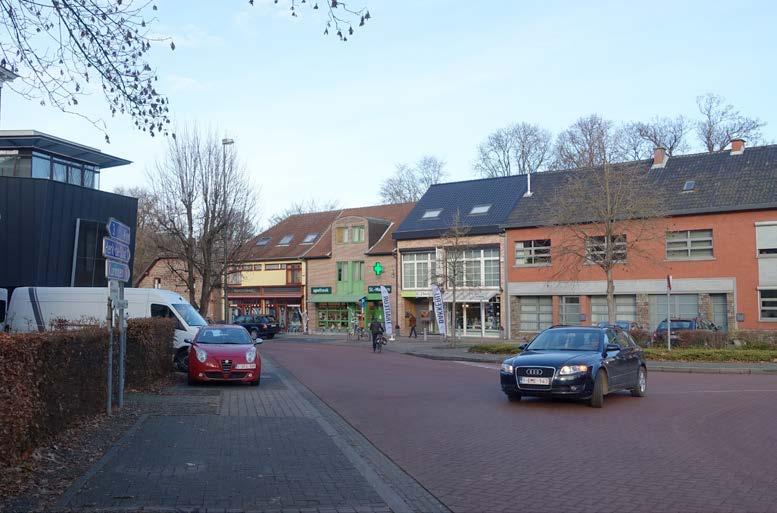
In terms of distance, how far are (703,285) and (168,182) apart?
26627 millimetres

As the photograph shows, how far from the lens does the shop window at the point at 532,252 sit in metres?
40.8

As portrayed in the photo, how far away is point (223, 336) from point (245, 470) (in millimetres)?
10988

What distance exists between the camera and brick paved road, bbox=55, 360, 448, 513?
6613 millimetres

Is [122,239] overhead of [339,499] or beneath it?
overhead

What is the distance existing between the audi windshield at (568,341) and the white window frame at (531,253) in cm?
2597

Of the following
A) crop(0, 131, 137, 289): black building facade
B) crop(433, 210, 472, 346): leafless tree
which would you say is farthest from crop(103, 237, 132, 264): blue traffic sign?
crop(433, 210, 472, 346): leafless tree

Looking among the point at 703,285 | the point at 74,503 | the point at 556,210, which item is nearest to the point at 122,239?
the point at 74,503

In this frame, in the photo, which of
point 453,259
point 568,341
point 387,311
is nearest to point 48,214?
point 453,259

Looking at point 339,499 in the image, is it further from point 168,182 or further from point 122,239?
point 168,182

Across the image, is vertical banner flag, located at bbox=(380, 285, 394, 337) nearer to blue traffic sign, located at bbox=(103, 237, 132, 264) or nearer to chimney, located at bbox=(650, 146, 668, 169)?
chimney, located at bbox=(650, 146, 668, 169)

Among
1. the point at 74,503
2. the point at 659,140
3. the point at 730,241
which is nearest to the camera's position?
the point at 74,503

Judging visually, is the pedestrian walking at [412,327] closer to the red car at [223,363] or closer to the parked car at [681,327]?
the parked car at [681,327]

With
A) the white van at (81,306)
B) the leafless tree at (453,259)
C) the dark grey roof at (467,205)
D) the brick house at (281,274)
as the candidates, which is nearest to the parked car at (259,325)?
the brick house at (281,274)

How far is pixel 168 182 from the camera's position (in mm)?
36531
